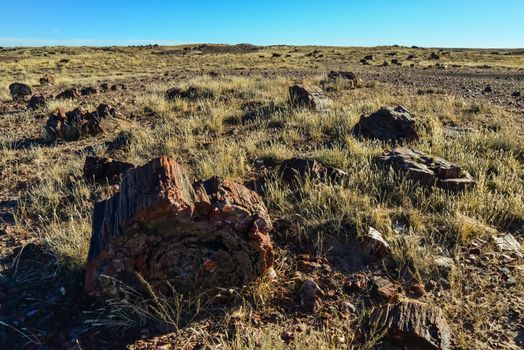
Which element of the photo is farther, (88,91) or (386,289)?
(88,91)

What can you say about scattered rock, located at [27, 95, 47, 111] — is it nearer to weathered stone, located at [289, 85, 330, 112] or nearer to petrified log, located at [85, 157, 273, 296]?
weathered stone, located at [289, 85, 330, 112]

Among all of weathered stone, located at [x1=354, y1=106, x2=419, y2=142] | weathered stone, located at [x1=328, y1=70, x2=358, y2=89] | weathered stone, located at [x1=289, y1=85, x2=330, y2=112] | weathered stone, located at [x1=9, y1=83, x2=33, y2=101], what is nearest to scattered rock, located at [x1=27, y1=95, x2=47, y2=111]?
weathered stone, located at [x1=9, y1=83, x2=33, y2=101]

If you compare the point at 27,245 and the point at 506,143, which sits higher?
the point at 506,143

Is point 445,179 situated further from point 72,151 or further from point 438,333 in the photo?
point 72,151

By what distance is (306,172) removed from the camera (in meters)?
5.13

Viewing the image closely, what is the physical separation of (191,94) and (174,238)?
389 inches

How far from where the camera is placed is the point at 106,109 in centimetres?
891

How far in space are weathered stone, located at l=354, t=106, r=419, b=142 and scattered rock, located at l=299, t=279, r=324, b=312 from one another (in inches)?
167

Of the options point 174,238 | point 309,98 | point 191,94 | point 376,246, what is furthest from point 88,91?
point 376,246

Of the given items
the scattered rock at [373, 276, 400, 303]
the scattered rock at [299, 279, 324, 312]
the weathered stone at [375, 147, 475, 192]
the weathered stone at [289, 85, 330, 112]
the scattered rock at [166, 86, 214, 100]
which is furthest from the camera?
the scattered rock at [166, 86, 214, 100]

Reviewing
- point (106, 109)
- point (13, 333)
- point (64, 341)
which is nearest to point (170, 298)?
point (64, 341)

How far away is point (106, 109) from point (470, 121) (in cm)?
773

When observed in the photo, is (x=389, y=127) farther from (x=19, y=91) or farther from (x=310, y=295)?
(x=19, y=91)

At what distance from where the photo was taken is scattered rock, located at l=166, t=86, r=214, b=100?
39.6ft
